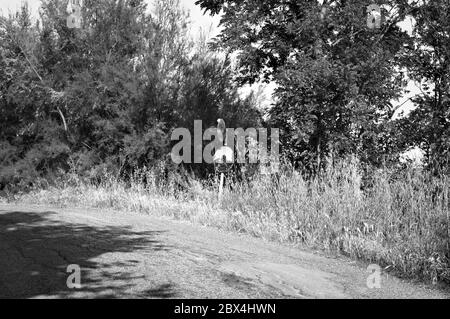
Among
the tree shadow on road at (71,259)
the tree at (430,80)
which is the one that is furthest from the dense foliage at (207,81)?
the tree shadow on road at (71,259)

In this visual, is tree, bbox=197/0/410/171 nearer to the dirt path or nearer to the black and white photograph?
the black and white photograph

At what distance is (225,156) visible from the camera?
11.4m

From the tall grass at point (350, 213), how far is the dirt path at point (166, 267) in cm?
48

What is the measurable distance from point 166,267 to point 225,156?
20.6 feet

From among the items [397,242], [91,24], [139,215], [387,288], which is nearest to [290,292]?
[387,288]

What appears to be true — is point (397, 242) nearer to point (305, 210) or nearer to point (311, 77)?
point (305, 210)

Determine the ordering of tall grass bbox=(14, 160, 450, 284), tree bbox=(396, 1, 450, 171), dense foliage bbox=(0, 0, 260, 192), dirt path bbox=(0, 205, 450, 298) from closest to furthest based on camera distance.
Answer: dirt path bbox=(0, 205, 450, 298) < tall grass bbox=(14, 160, 450, 284) < tree bbox=(396, 1, 450, 171) < dense foliage bbox=(0, 0, 260, 192)

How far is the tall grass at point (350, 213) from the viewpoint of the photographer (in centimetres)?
609

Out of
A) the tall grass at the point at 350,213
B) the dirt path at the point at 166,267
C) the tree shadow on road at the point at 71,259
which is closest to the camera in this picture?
the tree shadow on road at the point at 71,259

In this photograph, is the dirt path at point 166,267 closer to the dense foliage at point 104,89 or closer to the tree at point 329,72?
the tree at point 329,72

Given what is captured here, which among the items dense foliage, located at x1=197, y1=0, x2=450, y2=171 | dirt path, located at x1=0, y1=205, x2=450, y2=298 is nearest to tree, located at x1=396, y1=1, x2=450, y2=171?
dense foliage, located at x1=197, y1=0, x2=450, y2=171

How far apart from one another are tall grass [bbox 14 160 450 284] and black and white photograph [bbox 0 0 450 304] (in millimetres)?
34

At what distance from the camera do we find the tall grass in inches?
240

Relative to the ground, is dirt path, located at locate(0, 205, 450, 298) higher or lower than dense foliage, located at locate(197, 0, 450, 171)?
lower
